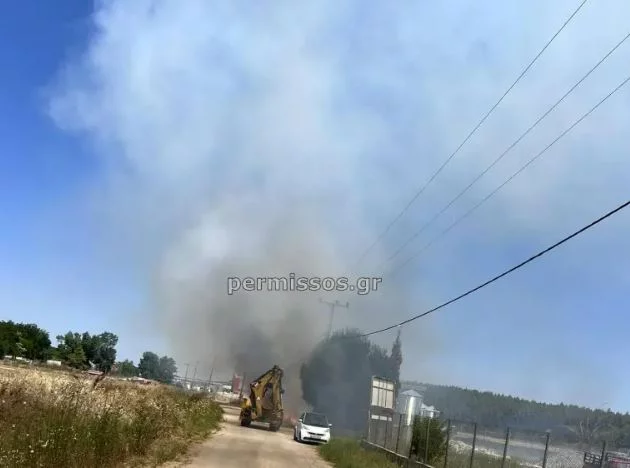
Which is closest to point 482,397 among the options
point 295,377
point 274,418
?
point 295,377

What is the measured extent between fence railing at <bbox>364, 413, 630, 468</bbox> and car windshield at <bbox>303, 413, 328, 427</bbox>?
6523mm

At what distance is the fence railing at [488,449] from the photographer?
1166cm

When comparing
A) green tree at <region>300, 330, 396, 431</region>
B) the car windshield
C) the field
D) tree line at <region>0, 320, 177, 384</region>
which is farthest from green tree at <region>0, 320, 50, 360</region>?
the field

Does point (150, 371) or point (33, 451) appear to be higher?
point (33, 451)

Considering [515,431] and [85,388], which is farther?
[85,388]

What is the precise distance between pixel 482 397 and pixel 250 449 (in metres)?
38.8

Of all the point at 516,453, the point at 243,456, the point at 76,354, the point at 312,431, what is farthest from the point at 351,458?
the point at 76,354

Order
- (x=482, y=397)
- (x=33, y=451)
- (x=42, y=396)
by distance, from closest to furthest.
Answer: (x=33, y=451) → (x=42, y=396) → (x=482, y=397)

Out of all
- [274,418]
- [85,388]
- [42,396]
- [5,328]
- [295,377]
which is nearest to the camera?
[42,396]

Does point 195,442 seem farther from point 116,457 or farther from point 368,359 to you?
point 368,359

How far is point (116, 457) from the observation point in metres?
11.0

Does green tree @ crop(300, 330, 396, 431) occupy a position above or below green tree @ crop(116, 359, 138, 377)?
above

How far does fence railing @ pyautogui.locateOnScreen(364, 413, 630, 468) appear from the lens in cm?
1166

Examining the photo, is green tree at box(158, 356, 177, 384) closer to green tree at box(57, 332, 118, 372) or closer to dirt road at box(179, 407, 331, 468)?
green tree at box(57, 332, 118, 372)
